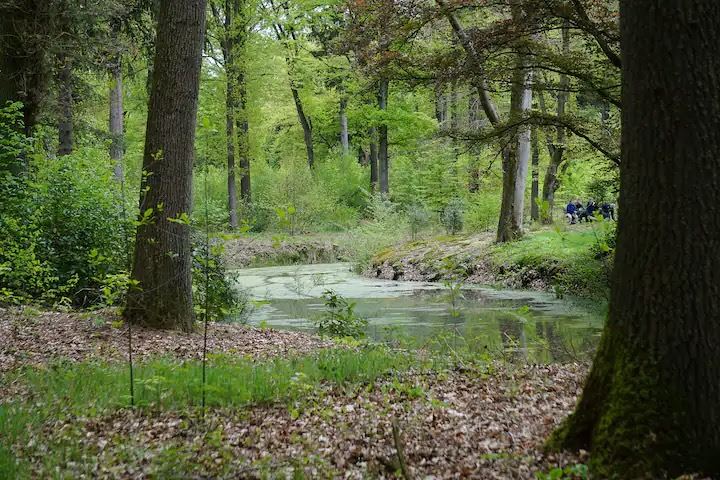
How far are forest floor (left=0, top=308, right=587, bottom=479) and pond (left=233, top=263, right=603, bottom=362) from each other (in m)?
1.07

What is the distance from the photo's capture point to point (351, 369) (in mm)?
5914

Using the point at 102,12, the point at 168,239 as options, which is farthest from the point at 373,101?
the point at 168,239

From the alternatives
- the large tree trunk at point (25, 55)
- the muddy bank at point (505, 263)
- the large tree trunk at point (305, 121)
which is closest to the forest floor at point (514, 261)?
the muddy bank at point (505, 263)

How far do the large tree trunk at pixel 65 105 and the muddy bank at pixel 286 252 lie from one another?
8736 mm

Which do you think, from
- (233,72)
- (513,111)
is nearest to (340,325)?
(513,111)

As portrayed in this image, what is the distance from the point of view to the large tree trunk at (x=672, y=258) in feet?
9.82

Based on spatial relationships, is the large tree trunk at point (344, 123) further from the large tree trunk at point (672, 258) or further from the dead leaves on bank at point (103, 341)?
the large tree trunk at point (672, 258)

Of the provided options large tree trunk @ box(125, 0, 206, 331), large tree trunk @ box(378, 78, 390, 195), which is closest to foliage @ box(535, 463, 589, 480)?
large tree trunk @ box(125, 0, 206, 331)

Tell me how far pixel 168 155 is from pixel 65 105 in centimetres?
705

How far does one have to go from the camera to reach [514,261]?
15.6m

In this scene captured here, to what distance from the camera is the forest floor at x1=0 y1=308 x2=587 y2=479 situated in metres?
3.50

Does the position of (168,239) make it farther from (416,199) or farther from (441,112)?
(441,112)

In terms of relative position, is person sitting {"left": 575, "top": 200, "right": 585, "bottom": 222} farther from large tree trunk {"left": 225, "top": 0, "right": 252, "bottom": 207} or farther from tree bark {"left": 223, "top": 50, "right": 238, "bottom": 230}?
large tree trunk {"left": 225, "top": 0, "right": 252, "bottom": 207}

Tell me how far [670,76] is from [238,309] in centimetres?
885
